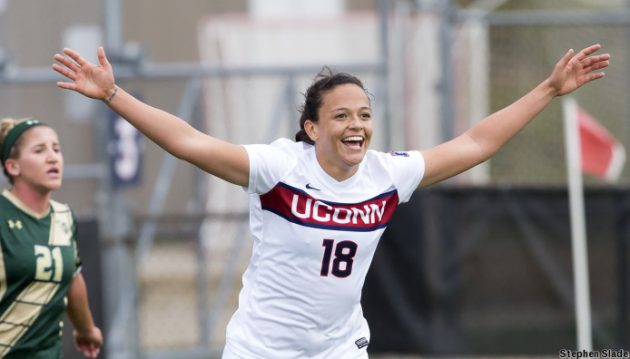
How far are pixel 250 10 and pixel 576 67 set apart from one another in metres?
10.4

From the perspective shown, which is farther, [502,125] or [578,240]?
[578,240]

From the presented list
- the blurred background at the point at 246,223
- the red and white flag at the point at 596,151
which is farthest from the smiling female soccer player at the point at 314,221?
the red and white flag at the point at 596,151

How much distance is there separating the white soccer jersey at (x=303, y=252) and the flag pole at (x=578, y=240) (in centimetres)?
363

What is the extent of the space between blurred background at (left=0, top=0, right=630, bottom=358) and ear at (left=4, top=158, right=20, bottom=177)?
2.32 m

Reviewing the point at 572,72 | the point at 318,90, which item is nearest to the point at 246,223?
the point at 318,90

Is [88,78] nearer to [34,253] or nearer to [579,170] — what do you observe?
[34,253]

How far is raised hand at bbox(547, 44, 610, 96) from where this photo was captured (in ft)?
17.4

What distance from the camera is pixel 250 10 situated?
50.5 ft

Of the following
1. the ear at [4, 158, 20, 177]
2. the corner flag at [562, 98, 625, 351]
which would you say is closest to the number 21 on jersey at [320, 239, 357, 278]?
the ear at [4, 158, 20, 177]

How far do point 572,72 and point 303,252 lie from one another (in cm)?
147

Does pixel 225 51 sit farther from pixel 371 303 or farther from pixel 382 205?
pixel 382 205

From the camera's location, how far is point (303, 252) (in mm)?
4973

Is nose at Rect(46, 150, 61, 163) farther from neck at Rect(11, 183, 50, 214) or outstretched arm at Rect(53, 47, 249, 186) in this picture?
outstretched arm at Rect(53, 47, 249, 186)

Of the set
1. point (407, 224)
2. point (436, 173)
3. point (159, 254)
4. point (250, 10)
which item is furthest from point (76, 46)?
point (250, 10)
